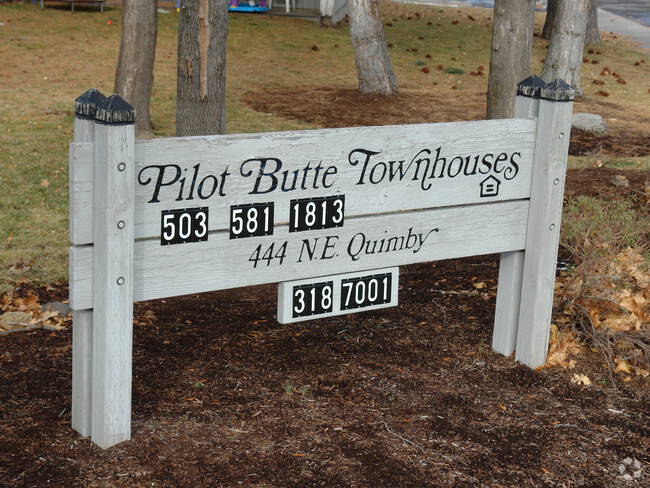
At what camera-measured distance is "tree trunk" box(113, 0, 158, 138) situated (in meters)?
9.69

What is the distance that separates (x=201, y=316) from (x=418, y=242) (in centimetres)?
167

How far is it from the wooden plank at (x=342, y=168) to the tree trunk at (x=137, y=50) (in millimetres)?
6232

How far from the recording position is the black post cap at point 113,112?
10.9ft

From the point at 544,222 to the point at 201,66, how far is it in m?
3.71

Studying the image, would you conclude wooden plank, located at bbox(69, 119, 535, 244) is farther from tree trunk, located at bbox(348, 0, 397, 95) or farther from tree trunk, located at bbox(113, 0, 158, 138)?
tree trunk, located at bbox(348, 0, 397, 95)

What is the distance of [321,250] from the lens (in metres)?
4.13

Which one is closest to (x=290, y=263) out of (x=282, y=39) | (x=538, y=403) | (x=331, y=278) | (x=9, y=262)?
(x=331, y=278)

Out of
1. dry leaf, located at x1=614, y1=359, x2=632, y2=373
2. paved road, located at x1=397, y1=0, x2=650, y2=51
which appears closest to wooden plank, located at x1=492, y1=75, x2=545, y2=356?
dry leaf, located at x1=614, y1=359, x2=632, y2=373

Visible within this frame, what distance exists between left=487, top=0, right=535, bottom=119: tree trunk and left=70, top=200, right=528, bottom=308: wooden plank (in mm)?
4990

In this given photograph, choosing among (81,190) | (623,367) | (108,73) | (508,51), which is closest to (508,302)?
(623,367)

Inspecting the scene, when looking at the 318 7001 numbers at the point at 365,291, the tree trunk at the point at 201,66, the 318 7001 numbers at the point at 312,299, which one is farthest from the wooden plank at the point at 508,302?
the tree trunk at the point at 201,66

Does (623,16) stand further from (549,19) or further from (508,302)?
(508,302)

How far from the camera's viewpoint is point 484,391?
4.50 metres

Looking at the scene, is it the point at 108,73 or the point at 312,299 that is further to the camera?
the point at 108,73
